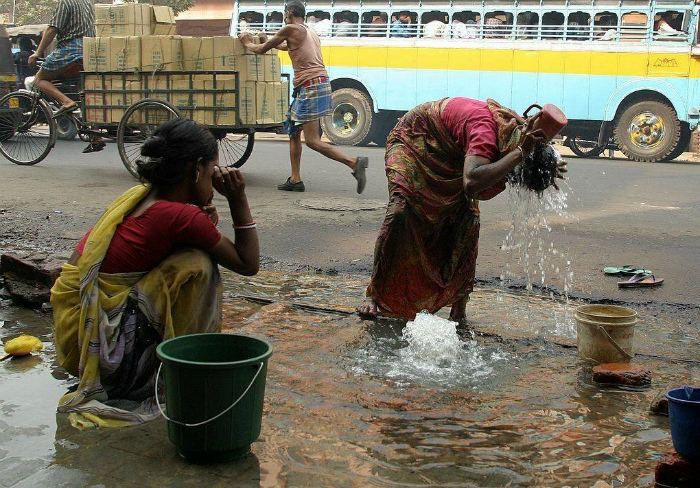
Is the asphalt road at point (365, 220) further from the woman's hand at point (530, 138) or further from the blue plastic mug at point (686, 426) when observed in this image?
the blue plastic mug at point (686, 426)

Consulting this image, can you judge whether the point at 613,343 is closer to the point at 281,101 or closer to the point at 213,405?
the point at 213,405

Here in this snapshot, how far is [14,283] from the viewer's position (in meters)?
4.56

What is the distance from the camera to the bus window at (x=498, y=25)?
1600 cm

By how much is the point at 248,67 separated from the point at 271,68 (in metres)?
0.43

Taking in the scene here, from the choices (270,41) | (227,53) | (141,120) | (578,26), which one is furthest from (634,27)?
(141,120)

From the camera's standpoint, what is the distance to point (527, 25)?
1583 cm

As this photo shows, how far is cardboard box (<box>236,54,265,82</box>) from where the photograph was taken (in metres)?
8.96

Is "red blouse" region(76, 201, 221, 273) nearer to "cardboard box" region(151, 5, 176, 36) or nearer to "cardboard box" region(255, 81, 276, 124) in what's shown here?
"cardboard box" region(255, 81, 276, 124)

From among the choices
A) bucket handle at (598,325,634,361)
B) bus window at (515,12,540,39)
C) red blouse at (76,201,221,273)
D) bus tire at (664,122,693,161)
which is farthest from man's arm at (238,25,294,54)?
bus tire at (664,122,693,161)

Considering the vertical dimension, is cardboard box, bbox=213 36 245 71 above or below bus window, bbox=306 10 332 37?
below

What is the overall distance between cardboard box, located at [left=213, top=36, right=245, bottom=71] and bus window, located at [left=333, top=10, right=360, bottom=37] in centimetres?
865

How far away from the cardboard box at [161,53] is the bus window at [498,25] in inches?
345

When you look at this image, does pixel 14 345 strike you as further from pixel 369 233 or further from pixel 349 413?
pixel 369 233

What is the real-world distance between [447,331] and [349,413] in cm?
132
